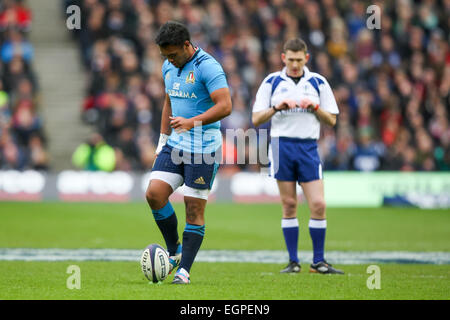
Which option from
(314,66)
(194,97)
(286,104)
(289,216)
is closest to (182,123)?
(194,97)

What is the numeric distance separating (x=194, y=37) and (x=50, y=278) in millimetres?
16524

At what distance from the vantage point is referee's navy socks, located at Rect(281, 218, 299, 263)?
9539 mm

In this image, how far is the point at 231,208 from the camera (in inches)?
800

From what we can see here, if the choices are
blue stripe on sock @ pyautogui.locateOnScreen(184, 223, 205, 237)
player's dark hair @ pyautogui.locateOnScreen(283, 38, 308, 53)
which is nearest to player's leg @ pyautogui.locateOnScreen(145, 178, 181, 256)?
blue stripe on sock @ pyautogui.locateOnScreen(184, 223, 205, 237)

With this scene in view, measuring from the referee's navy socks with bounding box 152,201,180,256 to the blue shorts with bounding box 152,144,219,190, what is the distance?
16.5 inches

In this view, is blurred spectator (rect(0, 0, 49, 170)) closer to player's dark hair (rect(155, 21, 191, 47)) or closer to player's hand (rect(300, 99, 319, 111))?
player's hand (rect(300, 99, 319, 111))

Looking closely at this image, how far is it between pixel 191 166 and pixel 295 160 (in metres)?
1.86

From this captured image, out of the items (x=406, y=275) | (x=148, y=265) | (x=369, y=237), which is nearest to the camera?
(x=148, y=265)

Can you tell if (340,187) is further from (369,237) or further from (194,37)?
(369,237)

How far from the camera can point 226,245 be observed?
12.8 metres

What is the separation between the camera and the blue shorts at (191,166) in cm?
805

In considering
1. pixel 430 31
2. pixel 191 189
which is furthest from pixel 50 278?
pixel 430 31

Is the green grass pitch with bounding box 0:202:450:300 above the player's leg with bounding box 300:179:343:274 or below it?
below

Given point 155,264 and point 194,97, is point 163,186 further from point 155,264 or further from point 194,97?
point 194,97
